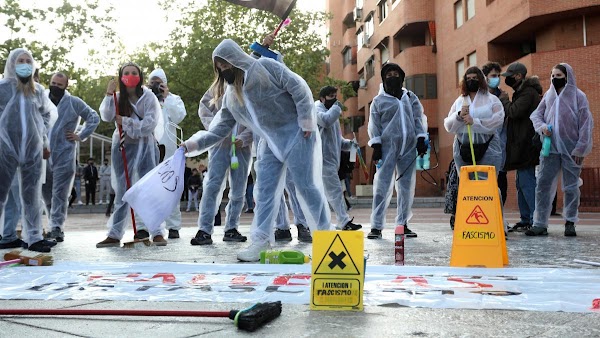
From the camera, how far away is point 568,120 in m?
7.82

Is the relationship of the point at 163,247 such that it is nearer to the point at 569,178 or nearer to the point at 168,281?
the point at 168,281

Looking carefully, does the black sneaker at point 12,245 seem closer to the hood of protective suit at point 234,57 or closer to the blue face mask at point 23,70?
the blue face mask at point 23,70

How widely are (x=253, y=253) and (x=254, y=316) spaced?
252 centimetres

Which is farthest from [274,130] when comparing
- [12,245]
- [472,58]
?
[472,58]

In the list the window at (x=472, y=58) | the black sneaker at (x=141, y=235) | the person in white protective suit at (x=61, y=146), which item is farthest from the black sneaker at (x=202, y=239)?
the window at (x=472, y=58)

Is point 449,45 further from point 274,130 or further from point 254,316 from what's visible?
point 254,316

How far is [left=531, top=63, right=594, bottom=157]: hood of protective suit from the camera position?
304 inches

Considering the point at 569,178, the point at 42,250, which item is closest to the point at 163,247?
the point at 42,250

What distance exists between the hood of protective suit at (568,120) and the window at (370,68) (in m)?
32.0

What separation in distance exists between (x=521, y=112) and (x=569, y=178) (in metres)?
1.16

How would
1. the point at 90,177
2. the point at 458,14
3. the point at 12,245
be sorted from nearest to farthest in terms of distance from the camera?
the point at 12,245 → the point at 90,177 → the point at 458,14

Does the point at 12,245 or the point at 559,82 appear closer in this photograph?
the point at 12,245

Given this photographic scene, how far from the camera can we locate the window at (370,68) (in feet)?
130

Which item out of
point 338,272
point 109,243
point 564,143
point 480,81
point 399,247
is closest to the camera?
point 338,272
